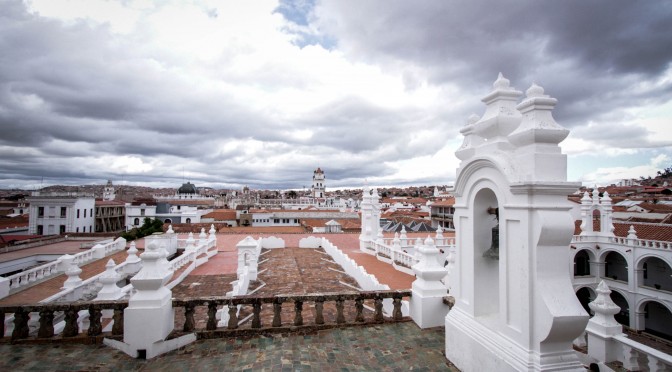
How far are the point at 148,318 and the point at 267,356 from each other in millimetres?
1773

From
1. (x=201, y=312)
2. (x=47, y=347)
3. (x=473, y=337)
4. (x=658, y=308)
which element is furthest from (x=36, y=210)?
(x=658, y=308)

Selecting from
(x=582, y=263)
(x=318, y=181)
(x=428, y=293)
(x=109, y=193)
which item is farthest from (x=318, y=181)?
(x=428, y=293)

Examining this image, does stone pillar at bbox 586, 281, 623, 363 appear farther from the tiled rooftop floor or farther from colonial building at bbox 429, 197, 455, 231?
colonial building at bbox 429, 197, 455, 231

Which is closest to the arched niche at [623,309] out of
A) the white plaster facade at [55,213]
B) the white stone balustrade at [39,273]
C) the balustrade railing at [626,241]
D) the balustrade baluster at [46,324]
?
the balustrade railing at [626,241]

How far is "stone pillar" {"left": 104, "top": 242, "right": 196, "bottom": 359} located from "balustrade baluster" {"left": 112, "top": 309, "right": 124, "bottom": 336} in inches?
5.7

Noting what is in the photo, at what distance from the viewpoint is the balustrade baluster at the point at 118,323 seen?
189 inches

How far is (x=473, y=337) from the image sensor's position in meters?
3.98

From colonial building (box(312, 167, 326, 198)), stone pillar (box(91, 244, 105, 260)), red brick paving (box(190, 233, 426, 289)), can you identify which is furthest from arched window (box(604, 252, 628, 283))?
colonial building (box(312, 167, 326, 198))

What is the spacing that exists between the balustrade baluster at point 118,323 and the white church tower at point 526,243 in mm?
4763

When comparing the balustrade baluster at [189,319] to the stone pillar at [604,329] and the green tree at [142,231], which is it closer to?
the stone pillar at [604,329]

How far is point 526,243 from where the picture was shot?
3.30 metres

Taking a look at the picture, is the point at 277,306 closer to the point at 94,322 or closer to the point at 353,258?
the point at 94,322

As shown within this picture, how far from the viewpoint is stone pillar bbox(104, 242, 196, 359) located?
4547 mm

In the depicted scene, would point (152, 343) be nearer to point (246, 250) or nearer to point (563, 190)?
point (563, 190)
